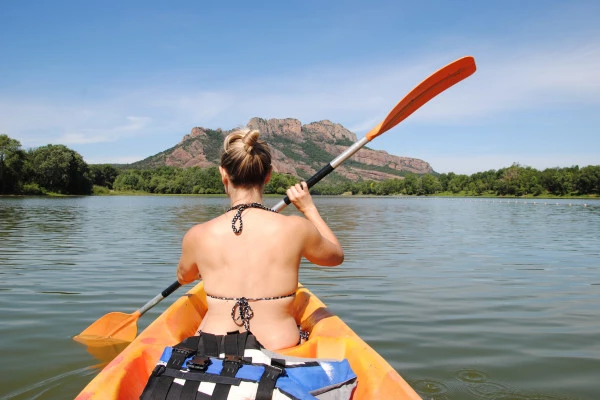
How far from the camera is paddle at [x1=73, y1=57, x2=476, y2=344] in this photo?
474 centimetres

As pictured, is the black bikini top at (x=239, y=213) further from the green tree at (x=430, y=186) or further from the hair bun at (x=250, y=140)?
the green tree at (x=430, y=186)

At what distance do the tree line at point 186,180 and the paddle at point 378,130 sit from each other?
7191 cm

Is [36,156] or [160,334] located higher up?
[36,156]

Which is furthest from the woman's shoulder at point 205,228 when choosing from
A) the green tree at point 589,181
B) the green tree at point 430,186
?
the green tree at point 430,186

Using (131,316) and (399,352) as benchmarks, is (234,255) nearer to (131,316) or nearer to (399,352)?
(399,352)

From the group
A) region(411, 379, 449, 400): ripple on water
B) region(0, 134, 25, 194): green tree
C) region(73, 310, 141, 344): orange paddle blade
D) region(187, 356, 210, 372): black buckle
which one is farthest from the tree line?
region(187, 356, 210, 372): black buckle

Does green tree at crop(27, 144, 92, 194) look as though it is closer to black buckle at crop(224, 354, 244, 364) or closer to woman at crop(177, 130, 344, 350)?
woman at crop(177, 130, 344, 350)

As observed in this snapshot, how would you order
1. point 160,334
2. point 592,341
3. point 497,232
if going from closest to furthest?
point 160,334 → point 592,341 → point 497,232

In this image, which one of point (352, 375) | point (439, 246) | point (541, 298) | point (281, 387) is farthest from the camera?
point (439, 246)

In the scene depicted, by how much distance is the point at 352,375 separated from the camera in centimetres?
262

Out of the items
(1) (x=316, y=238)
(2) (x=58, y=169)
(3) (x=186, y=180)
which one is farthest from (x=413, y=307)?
(3) (x=186, y=180)

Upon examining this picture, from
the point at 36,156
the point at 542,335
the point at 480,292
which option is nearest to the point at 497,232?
the point at 480,292

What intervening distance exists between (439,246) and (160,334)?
11.2 meters

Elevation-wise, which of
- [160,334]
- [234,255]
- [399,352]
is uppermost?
[234,255]
